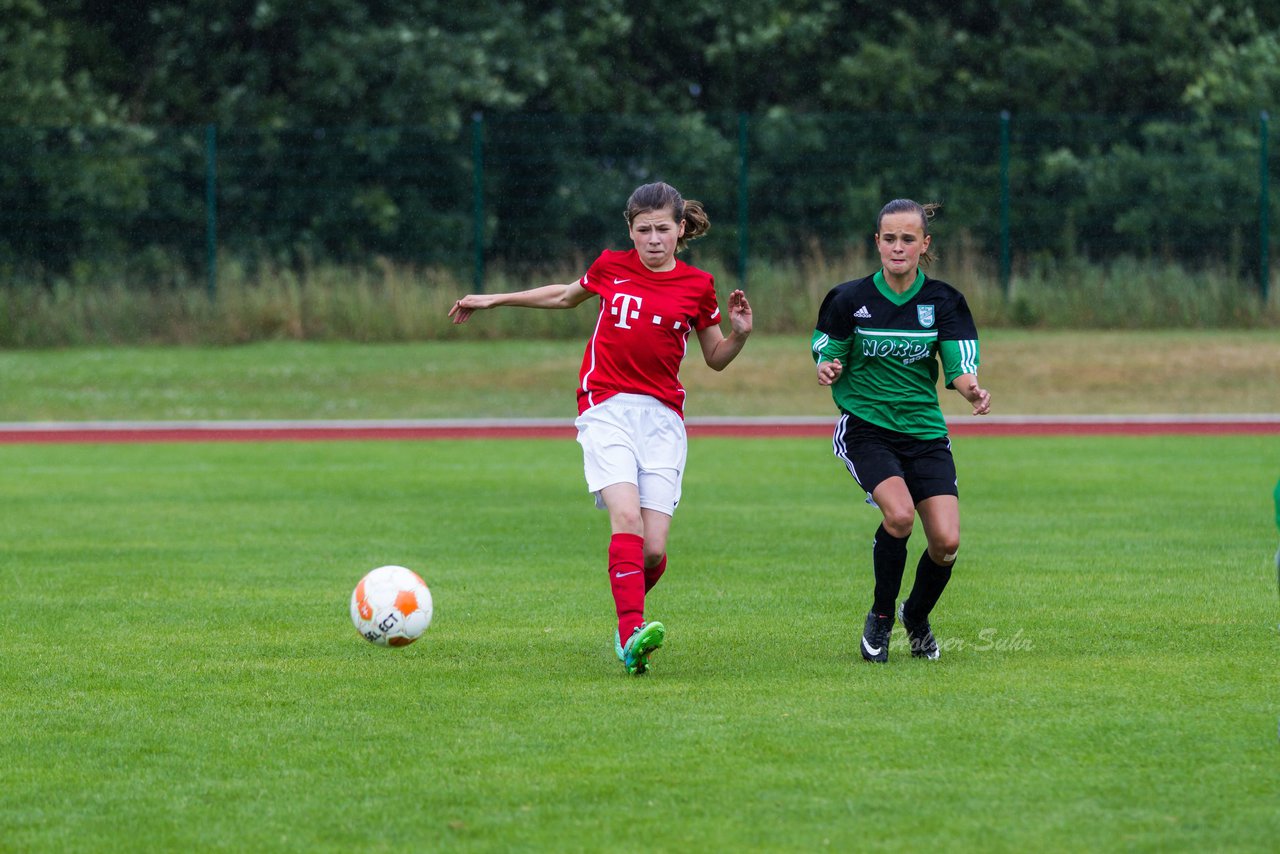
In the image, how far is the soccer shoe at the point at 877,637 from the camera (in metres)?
7.64

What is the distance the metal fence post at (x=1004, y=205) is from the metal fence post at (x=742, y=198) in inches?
148

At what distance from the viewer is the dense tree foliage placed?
28391 mm

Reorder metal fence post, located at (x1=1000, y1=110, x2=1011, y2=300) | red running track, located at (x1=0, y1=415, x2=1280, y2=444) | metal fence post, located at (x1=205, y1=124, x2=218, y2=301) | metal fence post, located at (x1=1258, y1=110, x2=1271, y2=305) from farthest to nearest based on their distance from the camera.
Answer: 1. metal fence post, located at (x1=1000, y1=110, x2=1011, y2=300)
2. metal fence post, located at (x1=1258, y1=110, x2=1271, y2=305)
3. metal fence post, located at (x1=205, y1=124, x2=218, y2=301)
4. red running track, located at (x1=0, y1=415, x2=1280, y2=444)

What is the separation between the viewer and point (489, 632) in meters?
8.50

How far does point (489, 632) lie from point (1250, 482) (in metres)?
8.52

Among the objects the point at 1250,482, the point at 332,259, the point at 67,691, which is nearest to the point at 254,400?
the point at 332,259

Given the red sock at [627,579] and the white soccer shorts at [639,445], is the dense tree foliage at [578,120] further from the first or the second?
the red sock at [627,579]

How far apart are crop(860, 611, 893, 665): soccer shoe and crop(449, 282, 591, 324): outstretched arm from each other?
1800 mm

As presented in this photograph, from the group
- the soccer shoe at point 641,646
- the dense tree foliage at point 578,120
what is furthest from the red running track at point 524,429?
the soccer shoe at point 641,646

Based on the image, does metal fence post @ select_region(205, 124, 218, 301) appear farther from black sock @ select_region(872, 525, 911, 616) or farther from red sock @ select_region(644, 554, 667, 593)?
black sock @ select_region(872, 525, 911, 616)

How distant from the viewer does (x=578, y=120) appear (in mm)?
28500

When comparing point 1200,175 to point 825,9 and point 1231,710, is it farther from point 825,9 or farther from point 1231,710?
point 1231,710

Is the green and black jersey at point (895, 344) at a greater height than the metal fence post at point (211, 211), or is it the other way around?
the metal fence post at point (211, 211)

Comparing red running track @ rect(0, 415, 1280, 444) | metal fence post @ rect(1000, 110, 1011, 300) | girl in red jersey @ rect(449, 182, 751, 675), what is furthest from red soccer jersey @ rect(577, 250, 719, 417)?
metal fence post @ rect(1000, 110, 1011, 300)
